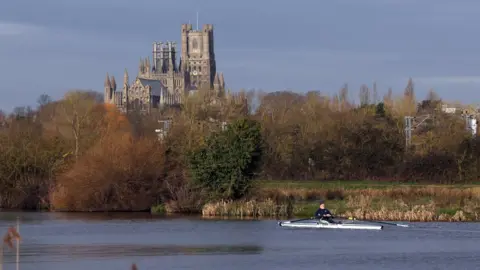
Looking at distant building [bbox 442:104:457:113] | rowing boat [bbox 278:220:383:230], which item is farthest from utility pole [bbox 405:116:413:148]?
rowing boat [bbox 278:220:383:230]

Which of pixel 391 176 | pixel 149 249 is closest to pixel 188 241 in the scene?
pixel 149 249

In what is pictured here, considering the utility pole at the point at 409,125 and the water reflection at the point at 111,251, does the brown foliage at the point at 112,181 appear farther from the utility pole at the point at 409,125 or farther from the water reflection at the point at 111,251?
the utility pole at the point at 409,125

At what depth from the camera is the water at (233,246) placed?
117ft

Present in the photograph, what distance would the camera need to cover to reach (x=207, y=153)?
59406 mm

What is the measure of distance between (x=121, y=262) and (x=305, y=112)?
60240 millimetres

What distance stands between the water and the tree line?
260 inches

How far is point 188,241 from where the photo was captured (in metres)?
43.6

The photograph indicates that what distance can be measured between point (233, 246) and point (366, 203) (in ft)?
45.6

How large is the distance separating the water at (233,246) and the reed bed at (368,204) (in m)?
2.28

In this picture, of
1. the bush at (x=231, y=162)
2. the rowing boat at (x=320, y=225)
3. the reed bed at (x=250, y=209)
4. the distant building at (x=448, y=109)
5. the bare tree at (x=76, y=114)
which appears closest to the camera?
the rowing boat at (x=320, y=225)

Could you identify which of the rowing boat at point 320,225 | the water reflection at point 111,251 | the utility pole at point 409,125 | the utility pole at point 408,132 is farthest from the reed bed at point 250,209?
the utility pole at point 409,125

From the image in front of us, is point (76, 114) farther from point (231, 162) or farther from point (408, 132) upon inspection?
point (408, 132)

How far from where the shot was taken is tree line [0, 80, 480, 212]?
59625 millimetres

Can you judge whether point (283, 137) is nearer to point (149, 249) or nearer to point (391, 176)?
point (391, 176)
